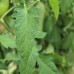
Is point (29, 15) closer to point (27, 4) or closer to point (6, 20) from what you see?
point (27, 4)

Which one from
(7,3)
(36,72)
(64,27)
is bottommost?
(36,72)

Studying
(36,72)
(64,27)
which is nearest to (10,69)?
(36,72)

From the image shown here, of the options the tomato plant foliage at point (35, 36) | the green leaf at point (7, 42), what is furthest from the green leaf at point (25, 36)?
the green leaf at point (7, 42)

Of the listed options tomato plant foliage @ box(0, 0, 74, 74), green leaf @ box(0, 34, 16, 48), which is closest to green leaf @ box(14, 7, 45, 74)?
tomato plant foliage @ box(0, 0, 74, 74)

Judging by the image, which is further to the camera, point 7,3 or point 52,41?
point 52,41

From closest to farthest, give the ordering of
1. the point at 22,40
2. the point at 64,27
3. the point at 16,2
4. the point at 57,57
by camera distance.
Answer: the point at 22,40 < the point at 16,2 < the point at 57,57 < the point at 64,27

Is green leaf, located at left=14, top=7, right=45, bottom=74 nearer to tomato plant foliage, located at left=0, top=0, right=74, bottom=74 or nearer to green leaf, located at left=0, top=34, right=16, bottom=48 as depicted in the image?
tomato plant foliage, located at left=0, top=0, right=74, bottom=74

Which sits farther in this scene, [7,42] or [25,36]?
[7,42]

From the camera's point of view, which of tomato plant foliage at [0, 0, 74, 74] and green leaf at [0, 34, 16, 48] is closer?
tomato plant foliage at [0, 0, 74, 74]
